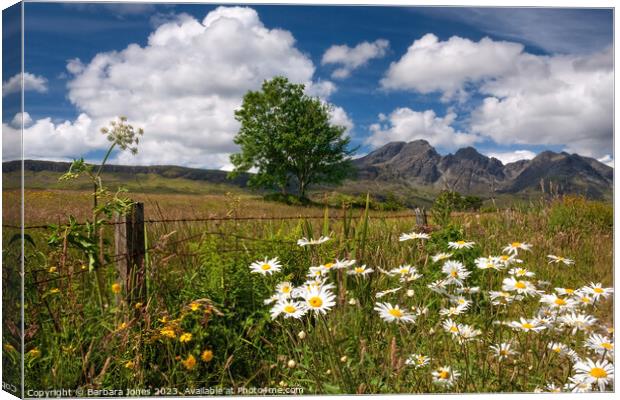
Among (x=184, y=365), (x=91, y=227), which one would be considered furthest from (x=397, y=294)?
(x=91, y=227)

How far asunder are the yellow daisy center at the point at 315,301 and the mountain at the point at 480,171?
2136 mm

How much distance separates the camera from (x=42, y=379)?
3.53 m

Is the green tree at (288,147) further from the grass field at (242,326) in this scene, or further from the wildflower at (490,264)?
the wildflower at (490,264)

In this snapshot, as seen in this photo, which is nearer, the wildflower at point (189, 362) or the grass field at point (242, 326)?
the grass field at point (242, 326)

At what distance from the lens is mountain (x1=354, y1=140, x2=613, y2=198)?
14.2ft

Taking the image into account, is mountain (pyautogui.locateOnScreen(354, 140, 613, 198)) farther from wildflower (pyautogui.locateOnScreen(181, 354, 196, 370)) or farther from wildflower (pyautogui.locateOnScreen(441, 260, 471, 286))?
wildflower (pyautogui.locateOnScreen(181, 354, 196, 370))

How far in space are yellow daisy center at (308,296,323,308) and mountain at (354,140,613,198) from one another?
2.14m

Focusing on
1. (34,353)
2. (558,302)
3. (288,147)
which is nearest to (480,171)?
(558,302)

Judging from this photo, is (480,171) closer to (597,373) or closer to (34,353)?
(597,373)

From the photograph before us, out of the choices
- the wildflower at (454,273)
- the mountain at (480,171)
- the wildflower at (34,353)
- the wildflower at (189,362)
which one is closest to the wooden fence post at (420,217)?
the mountain at (480,171)

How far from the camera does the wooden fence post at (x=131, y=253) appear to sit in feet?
12.4

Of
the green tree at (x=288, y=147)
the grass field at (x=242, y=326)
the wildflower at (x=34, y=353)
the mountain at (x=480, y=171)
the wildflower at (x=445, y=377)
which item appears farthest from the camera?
the green tree at (x=288, y=147)

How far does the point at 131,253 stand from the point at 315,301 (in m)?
1.76

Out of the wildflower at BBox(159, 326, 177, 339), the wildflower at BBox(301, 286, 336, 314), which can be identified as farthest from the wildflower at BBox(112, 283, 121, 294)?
the wildflower at BBox(301, 286, 336, 314)
